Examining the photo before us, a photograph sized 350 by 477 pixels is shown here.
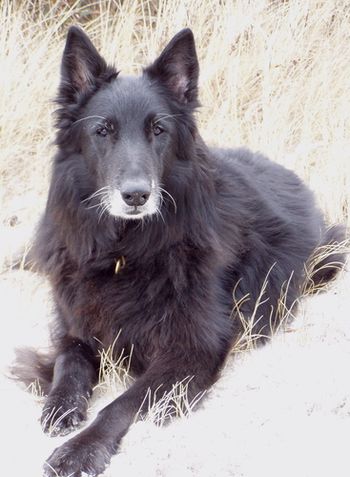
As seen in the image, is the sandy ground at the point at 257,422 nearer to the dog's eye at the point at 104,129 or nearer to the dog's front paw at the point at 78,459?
the dog's front paw at the point at 78,459

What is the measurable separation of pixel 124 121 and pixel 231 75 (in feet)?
11.3

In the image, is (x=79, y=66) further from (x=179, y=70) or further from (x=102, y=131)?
(x=179, y=70)

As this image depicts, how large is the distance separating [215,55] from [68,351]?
4013mm

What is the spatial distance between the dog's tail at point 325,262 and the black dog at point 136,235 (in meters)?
0.76

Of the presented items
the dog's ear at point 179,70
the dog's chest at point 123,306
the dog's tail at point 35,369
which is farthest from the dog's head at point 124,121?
the dog's tail at point 35,369

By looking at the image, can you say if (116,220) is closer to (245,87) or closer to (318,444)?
(318,444)

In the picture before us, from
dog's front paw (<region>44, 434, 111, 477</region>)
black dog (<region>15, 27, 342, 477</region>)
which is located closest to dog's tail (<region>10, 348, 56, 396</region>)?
black dog (<region>15, 27, 342, 477</region>)

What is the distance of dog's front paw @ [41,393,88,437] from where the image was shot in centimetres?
366

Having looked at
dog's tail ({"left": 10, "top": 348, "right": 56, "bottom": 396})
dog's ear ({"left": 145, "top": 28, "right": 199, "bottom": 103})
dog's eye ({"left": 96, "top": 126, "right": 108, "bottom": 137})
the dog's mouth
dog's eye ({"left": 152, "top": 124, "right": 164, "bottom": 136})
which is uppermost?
dog's ear ({"left": 145, "top": 28, "right": 199, "bottom": 103})

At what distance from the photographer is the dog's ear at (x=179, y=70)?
4102 mm

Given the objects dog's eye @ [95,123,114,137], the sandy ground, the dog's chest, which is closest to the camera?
the sandy ground

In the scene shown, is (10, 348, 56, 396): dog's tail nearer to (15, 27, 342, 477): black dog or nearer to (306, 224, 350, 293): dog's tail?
(15, 27, 342, 477): black dog

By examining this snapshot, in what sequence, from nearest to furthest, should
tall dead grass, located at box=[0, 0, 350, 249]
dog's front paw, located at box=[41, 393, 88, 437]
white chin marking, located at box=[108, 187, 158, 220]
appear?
1. dog's front paw, located at box=[41, 393, 88, 437]
2. white chin marking, located at box=[108, 187, 158, 220]
3. tall dead grass, located at box=[0, 0, 350, 249]

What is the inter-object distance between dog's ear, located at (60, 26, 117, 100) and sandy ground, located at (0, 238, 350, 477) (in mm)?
1633
